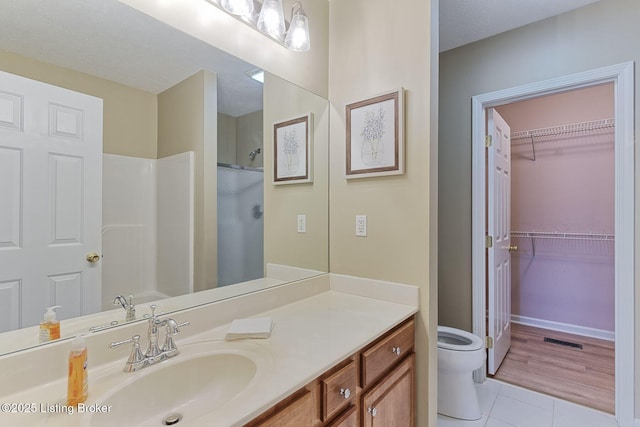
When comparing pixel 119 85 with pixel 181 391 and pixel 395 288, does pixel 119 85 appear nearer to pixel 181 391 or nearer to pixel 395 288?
pixel 181 391

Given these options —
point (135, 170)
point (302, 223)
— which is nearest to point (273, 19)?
point (135, 170)

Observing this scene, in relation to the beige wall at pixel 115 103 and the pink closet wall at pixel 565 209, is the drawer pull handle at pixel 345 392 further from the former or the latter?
the pink closet wall at pixel 565 209

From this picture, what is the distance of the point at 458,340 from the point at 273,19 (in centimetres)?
219

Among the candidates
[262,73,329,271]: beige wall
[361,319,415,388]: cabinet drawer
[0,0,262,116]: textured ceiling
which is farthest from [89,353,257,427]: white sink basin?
[0,0,262,116]: textured ceiling

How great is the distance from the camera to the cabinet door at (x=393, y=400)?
1.10m

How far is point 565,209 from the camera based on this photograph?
3.15m

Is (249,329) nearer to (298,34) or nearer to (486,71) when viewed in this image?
(298,34)

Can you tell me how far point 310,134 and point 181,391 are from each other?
1.34 m

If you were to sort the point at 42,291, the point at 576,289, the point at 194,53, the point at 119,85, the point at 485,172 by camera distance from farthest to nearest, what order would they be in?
the point at 576,289 < the point at 485,172 < the point at 194,53 < the point at 119,85 < the point at 42,291

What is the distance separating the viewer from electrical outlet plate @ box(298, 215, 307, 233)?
5.74 feet

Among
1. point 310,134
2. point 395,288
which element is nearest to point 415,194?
point 395,288

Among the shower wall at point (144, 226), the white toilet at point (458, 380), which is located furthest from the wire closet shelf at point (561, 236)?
the shower wall at point (144, 226)

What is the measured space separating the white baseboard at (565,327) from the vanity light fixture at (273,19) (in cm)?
354

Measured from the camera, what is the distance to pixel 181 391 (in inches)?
35.4
